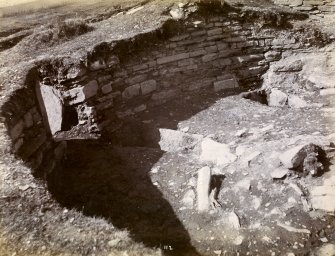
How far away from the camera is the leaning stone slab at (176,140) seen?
4355 millimetres

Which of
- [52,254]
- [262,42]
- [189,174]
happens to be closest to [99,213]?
[189,174]

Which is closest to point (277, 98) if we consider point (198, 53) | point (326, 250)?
point (198, 53)

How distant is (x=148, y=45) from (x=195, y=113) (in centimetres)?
134

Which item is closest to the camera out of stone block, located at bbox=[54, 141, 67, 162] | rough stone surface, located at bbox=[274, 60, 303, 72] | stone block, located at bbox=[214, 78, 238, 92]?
stone block, located at bbox=[54, 141, 67, 162]

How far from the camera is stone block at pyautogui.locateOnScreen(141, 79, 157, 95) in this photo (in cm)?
504

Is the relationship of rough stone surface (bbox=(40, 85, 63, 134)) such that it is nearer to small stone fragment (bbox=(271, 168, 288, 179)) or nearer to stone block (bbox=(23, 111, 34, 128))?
stone block (bbox=(23, 111, 34, 128))

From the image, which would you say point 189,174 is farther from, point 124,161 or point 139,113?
point 139,113

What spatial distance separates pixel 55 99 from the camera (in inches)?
170

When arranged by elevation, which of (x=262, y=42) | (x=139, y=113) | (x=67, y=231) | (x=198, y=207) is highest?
(x=262, y=42)

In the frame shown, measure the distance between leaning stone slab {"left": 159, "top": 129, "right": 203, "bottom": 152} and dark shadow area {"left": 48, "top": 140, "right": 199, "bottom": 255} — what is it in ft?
0.82

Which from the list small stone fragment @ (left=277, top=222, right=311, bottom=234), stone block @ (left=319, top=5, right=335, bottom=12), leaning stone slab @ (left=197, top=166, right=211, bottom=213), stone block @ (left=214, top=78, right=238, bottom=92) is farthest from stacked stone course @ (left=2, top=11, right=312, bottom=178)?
small stone fragment @ (left=277, top=222, right=311, bottom=234)

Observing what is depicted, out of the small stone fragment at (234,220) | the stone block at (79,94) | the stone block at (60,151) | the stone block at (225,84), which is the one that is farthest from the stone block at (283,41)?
the stone block at (60,151)

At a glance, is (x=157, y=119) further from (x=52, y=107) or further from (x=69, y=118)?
(x=52, y=107)

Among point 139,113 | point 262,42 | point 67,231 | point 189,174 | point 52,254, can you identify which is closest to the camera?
point 52,254
